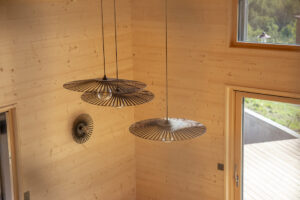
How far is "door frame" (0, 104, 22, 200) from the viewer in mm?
4559

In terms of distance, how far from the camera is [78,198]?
5426 mm

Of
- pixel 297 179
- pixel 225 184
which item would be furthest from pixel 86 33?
pixel 297 179

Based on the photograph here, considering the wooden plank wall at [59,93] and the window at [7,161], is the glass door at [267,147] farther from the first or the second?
the window at [7,161]

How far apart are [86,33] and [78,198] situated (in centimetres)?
189

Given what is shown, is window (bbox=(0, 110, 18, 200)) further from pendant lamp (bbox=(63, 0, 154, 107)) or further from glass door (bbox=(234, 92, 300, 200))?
glass door (bbox=(234, 92, 300, 200))

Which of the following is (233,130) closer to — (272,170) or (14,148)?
(272,170)

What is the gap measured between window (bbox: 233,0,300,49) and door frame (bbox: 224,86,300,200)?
0.54 metres

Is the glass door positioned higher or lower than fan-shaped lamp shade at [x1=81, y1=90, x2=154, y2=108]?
lower

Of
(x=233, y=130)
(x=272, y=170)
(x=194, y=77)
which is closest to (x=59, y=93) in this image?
(x=194, y=77)

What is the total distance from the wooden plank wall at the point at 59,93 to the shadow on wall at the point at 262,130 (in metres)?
1.57

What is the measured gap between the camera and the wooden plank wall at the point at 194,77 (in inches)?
199

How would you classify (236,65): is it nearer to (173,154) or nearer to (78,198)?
(173,154)

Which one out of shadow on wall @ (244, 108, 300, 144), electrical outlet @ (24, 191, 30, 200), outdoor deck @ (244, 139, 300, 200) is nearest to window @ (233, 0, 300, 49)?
shadow on wall @ (244, 108, 300, 144)

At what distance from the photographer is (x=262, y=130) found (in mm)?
5211
